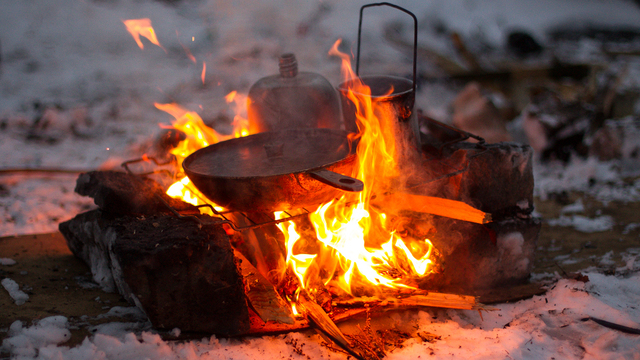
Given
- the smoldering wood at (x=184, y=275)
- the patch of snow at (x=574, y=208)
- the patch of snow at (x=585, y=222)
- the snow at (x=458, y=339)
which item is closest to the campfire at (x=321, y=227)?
the smoldering wood at (x=184, y=275)

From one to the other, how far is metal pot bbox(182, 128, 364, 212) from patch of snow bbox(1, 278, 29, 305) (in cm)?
132

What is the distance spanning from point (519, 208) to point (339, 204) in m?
1.39

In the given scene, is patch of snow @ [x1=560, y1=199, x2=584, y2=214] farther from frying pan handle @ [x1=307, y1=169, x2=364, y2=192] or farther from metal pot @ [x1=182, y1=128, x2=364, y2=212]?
frying pan handle @ [x1=307, y1=169, x2=364, y2=192]

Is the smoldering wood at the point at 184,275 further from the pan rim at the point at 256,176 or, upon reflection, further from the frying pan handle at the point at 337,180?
the frying pan handle at the point at 337,180

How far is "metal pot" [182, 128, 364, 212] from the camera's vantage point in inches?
91.8

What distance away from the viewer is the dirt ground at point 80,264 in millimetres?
2613

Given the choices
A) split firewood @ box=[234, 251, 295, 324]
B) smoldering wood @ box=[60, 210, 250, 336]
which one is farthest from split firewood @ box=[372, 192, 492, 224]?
smoldering wood @ box=[60, 210, 250, 336]

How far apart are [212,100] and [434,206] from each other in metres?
5.60

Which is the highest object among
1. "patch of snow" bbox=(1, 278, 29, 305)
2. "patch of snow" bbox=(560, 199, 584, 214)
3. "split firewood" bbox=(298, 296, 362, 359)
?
"split firewood" bbox=(298, 296, 362, 359)

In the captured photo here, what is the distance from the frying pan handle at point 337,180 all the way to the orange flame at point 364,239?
1.82ft

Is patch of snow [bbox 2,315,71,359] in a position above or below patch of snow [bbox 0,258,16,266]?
above

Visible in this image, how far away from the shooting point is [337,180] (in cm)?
219

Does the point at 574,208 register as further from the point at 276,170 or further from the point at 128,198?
the point at 128,198

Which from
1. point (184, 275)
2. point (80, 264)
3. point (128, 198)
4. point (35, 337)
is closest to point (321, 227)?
point (184, 275)
